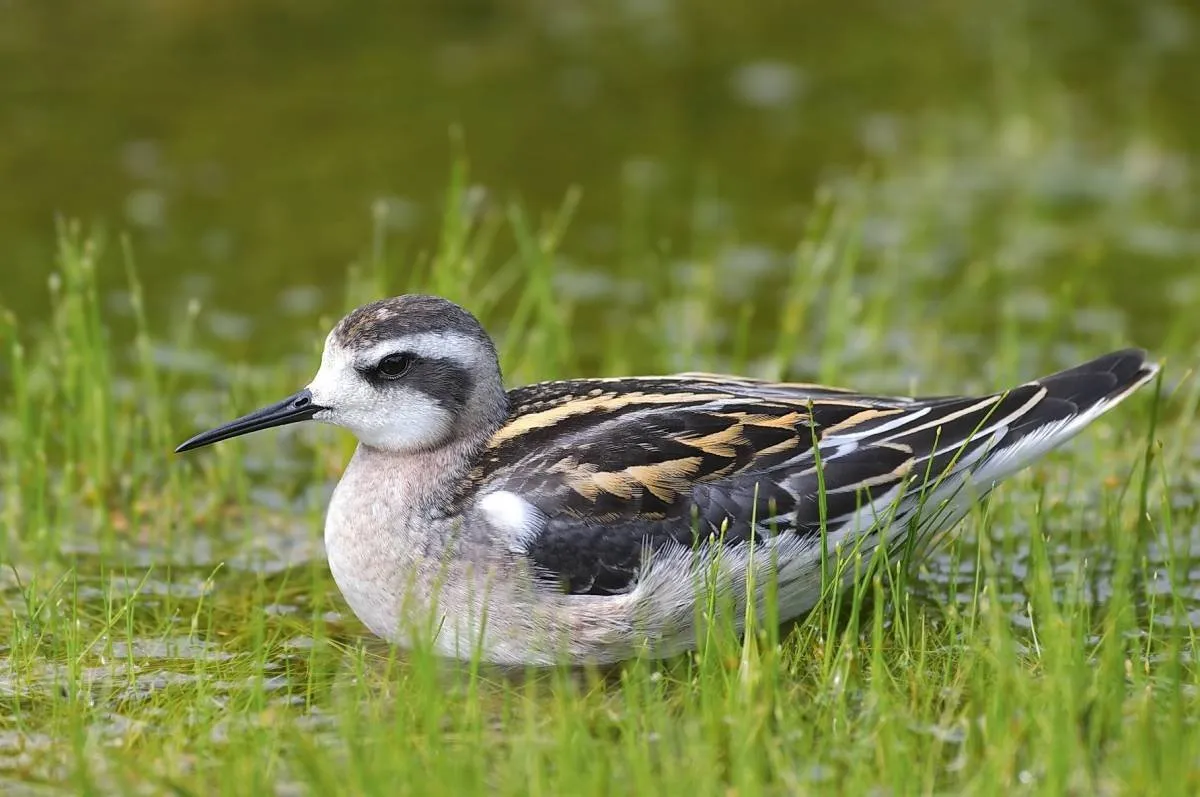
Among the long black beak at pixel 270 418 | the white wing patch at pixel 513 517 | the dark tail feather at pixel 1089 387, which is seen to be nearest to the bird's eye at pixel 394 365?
the long black beak at pixel 270 418

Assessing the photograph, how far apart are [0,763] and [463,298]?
3.72 m

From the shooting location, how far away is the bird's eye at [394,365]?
726 cm

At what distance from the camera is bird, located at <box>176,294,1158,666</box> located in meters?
7.00

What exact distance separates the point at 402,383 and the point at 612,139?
735cm

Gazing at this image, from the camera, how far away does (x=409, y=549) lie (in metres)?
7.15

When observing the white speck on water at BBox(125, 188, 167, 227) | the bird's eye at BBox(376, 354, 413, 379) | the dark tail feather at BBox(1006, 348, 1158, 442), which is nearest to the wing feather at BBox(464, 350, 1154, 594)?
the dark tail feather at BBox(1006, 348, 1158, 442)

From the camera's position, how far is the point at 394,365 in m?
7.30

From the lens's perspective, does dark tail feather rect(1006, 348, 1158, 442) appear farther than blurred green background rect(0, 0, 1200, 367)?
No

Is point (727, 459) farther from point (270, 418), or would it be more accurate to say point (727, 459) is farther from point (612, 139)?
point (612, 139)

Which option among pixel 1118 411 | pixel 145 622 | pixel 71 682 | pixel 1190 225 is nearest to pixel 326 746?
pixel 71 682

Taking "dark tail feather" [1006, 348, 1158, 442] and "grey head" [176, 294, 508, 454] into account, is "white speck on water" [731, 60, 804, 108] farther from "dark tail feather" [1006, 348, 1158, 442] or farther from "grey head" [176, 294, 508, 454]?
"grey head" [176, 294, 508, 454]

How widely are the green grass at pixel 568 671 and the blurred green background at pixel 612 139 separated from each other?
→ 0.84 metres

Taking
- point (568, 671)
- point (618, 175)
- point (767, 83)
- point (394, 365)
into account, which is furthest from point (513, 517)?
point (767, 83)

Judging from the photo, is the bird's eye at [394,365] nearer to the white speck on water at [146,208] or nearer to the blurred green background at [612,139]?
the blurred green background at [612,139]
